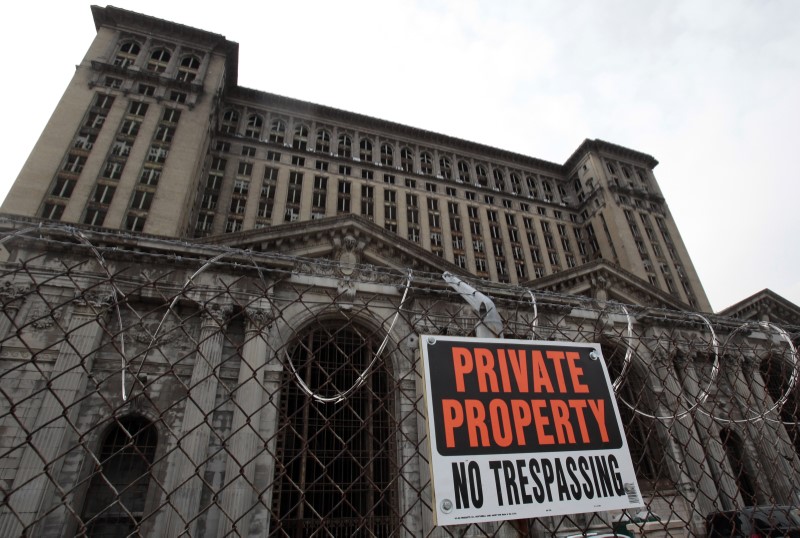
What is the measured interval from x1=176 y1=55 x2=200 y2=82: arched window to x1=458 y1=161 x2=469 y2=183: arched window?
3372 centimetres

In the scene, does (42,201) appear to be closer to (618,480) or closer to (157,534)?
(157,534)

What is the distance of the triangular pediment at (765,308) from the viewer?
28.3 meters

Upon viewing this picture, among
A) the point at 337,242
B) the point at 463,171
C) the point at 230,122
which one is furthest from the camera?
the point at 463,171

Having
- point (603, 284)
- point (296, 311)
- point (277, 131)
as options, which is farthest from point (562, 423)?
point (277, 131)

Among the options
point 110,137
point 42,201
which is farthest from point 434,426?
point 110,137

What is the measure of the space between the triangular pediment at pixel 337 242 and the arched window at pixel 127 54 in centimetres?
3363

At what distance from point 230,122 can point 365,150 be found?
54.0 ft

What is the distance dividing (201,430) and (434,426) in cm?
1348

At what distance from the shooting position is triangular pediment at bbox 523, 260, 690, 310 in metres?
25.2

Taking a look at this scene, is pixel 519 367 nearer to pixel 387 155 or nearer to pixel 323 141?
pixel 323 141

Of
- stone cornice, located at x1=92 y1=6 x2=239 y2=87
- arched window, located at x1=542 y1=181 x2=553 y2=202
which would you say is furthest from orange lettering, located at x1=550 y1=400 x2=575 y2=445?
arched window, located at x1=542 y1=181 x2=553 y2=202

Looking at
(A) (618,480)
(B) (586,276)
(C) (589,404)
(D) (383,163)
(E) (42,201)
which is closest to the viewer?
(A) (618,480)

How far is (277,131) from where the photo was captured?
50.8 m

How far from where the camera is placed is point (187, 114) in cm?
4016
